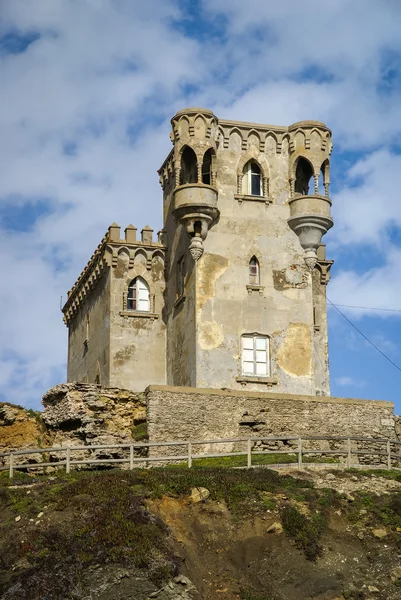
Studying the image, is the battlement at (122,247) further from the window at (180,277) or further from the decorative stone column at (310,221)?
the decorative stone column at (310,221)

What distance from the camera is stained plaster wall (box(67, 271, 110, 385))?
52438mm

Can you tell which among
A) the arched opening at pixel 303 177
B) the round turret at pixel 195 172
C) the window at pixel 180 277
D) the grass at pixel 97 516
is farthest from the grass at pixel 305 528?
the arched opening at pixel 303 177

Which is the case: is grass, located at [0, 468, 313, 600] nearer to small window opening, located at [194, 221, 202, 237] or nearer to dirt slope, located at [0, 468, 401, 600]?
dirt slope, located at [0, 468, 401, 600]

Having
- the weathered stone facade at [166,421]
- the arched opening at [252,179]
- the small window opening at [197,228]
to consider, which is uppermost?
the arched opening at [252,179]

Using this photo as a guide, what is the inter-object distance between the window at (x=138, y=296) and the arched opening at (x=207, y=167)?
17.7 feet

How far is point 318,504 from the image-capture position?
35688 mm

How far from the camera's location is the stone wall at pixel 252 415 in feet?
142

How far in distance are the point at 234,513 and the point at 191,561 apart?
285 cm

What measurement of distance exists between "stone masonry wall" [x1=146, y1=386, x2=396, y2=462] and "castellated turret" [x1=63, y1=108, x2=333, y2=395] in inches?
99.7

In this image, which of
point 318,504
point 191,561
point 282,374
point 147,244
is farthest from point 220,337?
point 191,561

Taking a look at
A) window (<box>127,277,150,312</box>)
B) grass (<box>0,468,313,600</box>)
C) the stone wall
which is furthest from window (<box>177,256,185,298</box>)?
grass (<box>0,468,313,600</box>)

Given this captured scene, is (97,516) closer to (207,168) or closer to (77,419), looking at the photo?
(77,419)

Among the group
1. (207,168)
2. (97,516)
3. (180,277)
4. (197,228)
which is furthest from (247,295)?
(97,516)

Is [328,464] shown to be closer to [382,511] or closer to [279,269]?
[382,511]
